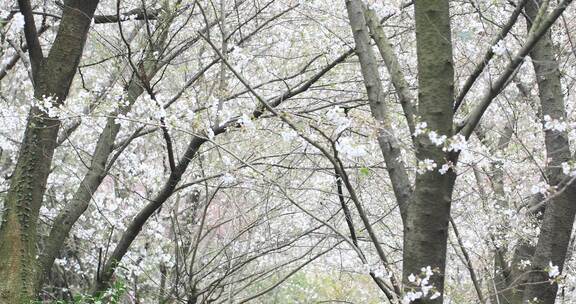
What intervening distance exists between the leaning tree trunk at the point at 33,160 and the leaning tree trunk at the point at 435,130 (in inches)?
81.5

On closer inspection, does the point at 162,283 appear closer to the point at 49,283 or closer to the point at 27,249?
the point at 49,283

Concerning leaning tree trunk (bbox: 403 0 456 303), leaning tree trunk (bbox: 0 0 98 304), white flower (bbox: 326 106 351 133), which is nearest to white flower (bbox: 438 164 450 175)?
leaning tree trunk (bbox: 403 0 456 303)

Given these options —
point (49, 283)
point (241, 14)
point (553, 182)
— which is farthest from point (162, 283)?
point (553, 182)

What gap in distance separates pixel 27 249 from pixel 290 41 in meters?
3.50

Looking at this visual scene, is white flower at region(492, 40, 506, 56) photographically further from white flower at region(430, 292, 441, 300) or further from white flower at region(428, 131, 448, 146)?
white flower at region(430, 292, 441, 300)

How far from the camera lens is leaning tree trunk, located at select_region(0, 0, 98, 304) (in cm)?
328

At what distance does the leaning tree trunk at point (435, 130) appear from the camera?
2.18 m

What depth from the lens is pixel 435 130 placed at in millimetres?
2172

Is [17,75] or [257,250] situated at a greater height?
[17,75]

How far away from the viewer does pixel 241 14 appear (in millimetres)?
5824

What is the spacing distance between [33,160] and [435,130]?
228cm

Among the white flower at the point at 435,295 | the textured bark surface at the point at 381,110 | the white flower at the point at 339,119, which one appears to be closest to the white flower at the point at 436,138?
the textured bark surface at the point at 381,110

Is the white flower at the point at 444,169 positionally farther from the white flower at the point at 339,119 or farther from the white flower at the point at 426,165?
the white flower at the point at 339,119

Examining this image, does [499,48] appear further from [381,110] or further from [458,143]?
[381,110]
